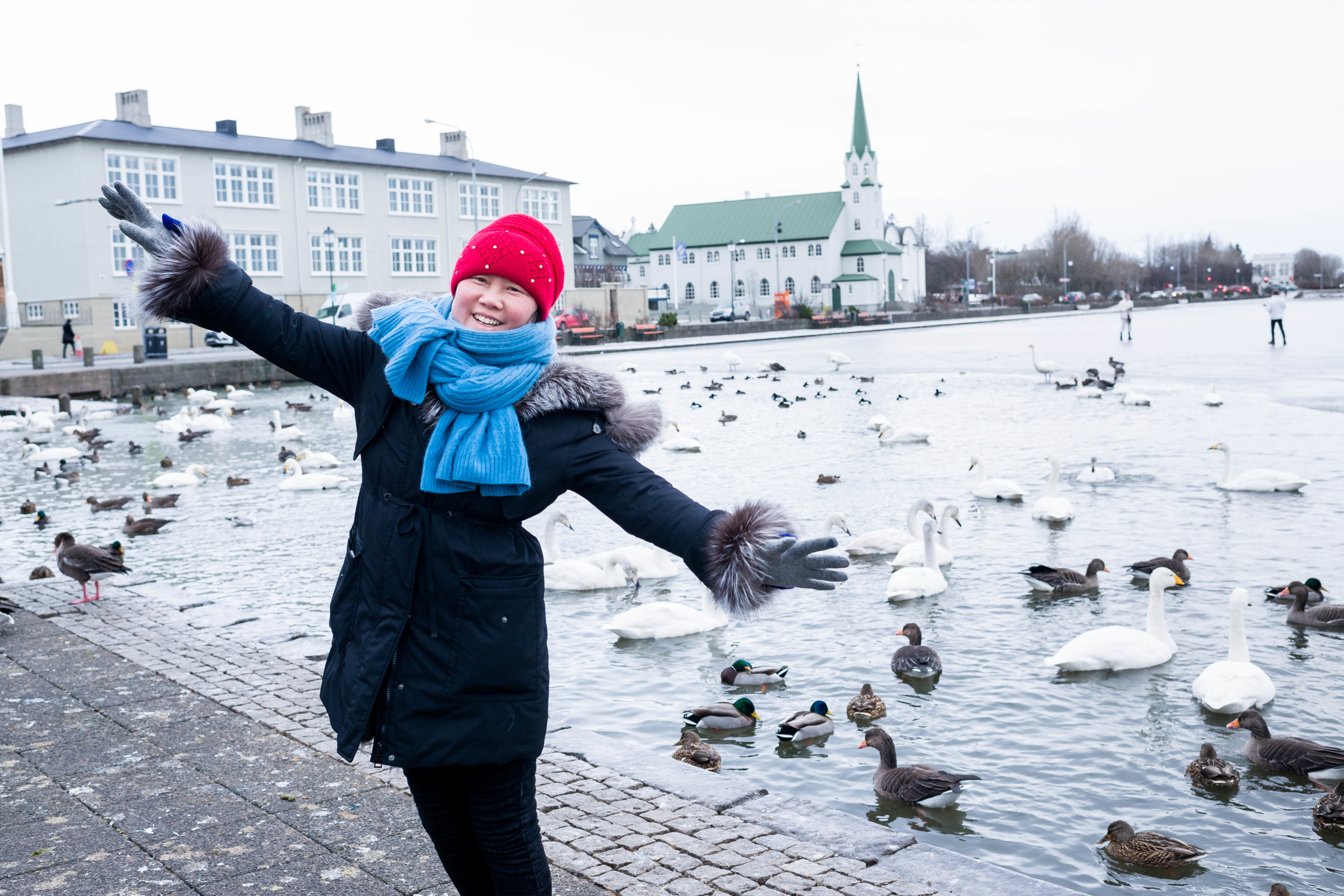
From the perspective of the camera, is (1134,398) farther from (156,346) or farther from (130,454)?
(156,346)

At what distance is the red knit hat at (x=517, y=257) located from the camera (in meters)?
2.91

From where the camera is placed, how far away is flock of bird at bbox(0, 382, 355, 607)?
912 centimetres

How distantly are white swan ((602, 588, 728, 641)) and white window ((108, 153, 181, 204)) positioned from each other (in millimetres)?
47656

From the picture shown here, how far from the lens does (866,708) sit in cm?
690

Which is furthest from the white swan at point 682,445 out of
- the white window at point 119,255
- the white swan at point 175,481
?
the white window at point 119,255

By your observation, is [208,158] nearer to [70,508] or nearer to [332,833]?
[70,508]

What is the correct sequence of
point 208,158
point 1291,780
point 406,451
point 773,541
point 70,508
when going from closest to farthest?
1. point 773,541
2. point 406,451
3. point 1291,780
4. point 70,508
5. point 208,158

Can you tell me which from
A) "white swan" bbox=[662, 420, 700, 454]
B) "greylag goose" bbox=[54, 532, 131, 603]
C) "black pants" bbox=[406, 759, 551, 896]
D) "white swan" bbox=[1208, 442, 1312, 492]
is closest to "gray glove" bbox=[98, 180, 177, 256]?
"black pants" bbox=[406, 759, 551, 896]

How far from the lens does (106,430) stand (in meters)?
24.6

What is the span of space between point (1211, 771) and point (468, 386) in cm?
490

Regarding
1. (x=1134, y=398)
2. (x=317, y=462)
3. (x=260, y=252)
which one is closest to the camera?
(x=317, y=462)

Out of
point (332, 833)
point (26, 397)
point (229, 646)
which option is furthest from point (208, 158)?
point (332, 833)

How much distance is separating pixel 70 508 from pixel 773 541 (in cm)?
1502

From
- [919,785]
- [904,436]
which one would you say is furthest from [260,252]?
[919,785]
